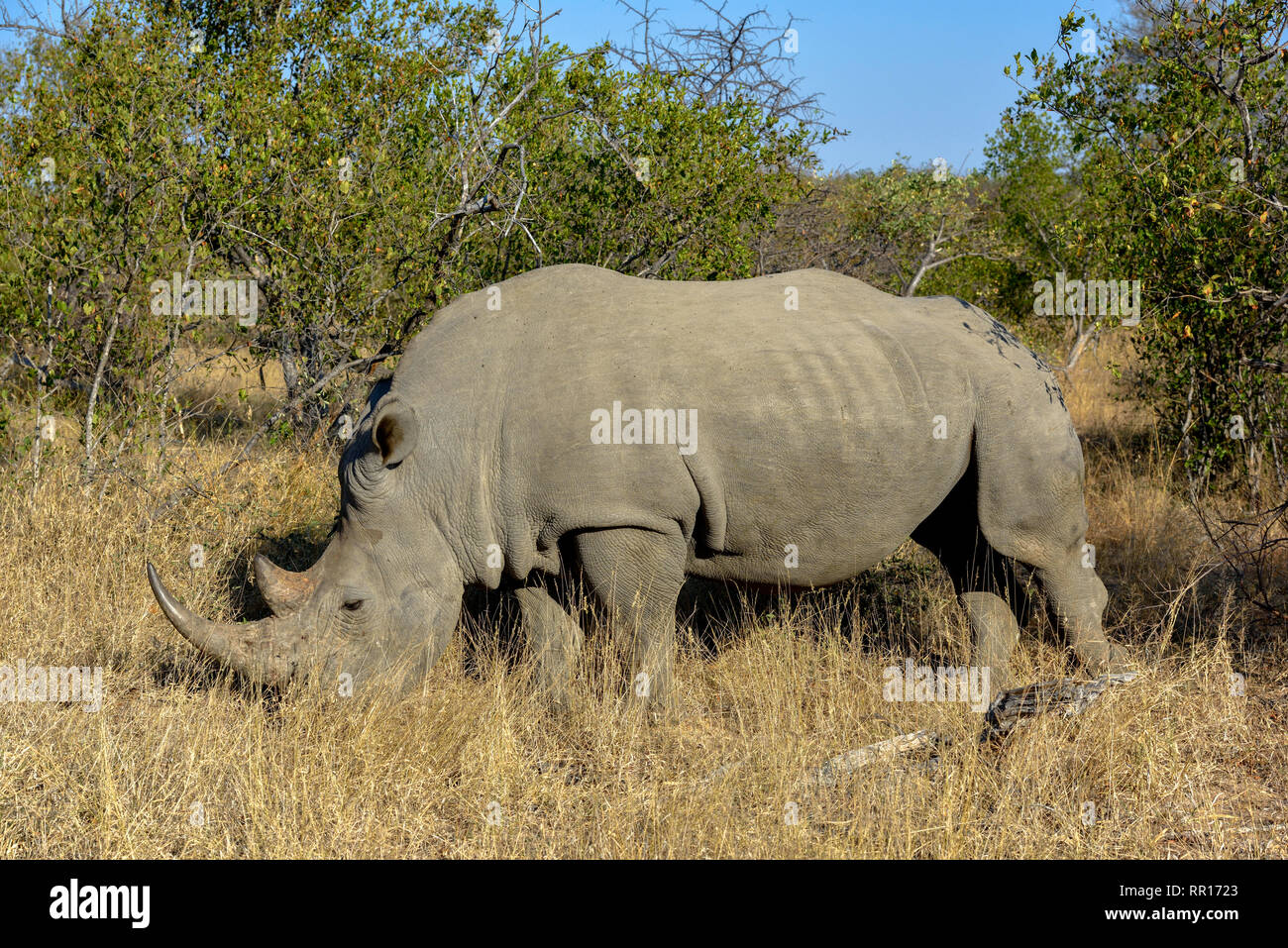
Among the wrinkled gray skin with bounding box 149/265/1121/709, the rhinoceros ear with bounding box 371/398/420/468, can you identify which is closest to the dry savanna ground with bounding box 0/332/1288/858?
the wrinkled gray skin with bounding box 149/265/1121/709

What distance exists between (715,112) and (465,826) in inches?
212

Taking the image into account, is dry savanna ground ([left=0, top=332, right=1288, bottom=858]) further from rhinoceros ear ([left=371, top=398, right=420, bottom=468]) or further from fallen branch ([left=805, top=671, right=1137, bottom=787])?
rhinoceros ear ([left=371, top=398, right=420, bottom=468])

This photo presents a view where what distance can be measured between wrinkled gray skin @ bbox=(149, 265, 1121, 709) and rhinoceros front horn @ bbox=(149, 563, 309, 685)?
0.4 inches

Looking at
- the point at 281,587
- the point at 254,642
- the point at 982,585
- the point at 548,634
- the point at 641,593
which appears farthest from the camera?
the point at 982,585

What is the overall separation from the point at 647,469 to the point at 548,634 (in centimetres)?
103

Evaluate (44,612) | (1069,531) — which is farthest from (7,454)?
(1069,531)

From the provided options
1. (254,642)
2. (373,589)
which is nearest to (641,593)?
(373,589)

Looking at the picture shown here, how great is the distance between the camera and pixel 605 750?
468 cm

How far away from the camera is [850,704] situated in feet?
16.9

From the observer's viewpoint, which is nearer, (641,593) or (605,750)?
(605,750)

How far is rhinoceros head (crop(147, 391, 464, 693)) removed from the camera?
15.2ft

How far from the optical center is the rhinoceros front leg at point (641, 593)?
4.72m

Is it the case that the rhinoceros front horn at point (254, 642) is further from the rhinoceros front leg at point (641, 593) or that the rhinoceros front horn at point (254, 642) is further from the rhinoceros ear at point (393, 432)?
the rhinoceros front leg at point (641, 593)

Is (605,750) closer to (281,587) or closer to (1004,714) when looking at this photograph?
(281,587)
